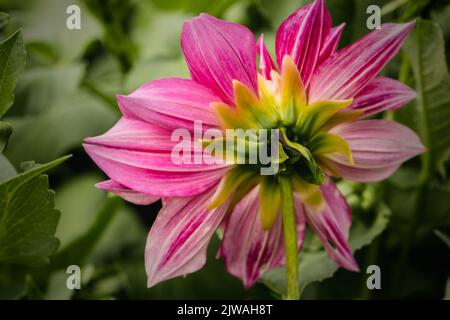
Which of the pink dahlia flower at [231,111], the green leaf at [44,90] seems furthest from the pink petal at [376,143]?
the green leaf at [44,90]

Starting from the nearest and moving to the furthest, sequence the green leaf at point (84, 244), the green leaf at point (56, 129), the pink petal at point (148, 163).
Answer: the pink petal at point (148, 163)
the green leaf at point (84, 244)
the green leaf at point (56, 129)

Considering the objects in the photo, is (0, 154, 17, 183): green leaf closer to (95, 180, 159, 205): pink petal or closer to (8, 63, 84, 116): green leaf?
(95, 180, 159, 205): pink petal

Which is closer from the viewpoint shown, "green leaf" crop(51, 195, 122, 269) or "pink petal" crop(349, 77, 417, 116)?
"pink petal" crop(349, 77, 417, 116)

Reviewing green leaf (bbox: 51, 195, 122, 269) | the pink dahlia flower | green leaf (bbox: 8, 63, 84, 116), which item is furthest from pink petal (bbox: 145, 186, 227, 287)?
green leaf (bbox: 8, 63, 84, 116)

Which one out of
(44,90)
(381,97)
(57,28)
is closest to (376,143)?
(381,97)

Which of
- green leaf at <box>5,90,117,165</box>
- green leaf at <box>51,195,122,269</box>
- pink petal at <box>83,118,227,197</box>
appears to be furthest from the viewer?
green leaf at <box>5,90,117,165</box>

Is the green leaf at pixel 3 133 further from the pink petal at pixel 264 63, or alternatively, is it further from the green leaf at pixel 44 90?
the green leaf at pixel 44 90

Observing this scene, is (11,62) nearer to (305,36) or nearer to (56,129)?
(305,36)

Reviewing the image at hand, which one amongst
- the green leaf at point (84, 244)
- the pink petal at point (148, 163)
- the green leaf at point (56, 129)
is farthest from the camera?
the green leaf at point (56, 129)
